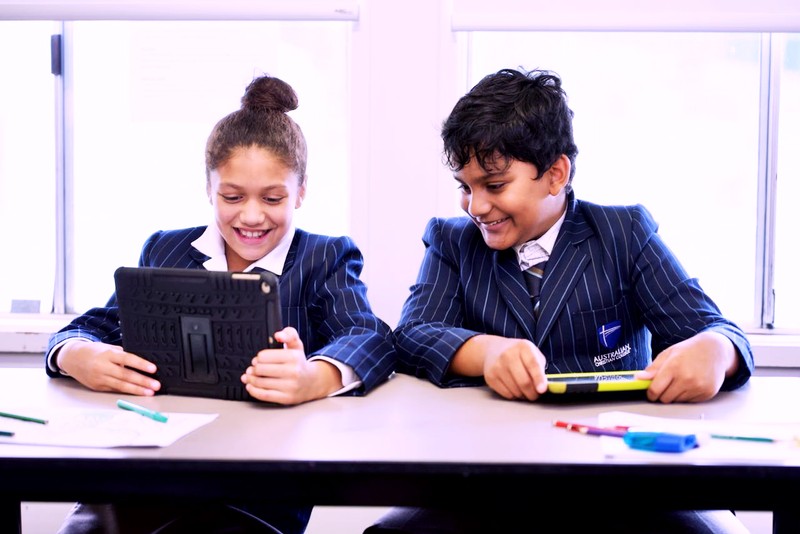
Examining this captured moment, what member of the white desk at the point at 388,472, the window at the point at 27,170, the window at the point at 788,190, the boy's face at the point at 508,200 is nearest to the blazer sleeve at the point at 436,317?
the boy's face at the point at 508,200

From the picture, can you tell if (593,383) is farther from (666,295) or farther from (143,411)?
(143,411)

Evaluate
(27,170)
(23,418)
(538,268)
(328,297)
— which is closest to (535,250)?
(538,268)

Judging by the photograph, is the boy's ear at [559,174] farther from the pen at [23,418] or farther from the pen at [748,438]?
the pen at [23,418]

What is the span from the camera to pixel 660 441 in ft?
3.49

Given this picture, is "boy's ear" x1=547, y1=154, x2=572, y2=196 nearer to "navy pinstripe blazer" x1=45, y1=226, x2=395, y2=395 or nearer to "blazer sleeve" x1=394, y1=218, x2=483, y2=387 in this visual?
"blazer sleeve" x1=394, y1=218, x2=483, y2=387

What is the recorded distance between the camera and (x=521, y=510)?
1.06 meters

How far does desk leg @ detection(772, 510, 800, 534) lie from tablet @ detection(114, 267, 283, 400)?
74 centimetres

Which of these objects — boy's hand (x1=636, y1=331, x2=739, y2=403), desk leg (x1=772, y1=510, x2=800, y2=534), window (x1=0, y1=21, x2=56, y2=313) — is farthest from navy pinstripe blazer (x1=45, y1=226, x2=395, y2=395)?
window (x1=0, y1=21, x2=56, y2=313)

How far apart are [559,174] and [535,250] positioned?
0.16m

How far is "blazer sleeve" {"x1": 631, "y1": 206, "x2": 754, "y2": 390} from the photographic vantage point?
1614 millimetres

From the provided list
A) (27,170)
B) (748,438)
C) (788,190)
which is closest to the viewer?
(748,438)

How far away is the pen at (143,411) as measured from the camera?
1.22 metres

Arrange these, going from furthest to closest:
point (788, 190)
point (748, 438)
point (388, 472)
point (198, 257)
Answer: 1. point (788, 190)
2. point (198, 257)
3. point (748, 438)
4. point (388, 472)

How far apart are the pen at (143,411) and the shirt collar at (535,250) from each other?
0.78m
